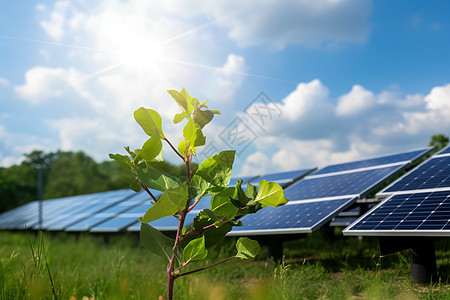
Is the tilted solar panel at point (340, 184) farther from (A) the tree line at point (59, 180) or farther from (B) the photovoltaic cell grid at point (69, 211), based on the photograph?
(A) the tree line at point (59, 180)

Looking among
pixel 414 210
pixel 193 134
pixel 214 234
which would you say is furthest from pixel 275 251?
pixel 193 134

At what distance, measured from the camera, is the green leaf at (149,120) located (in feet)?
6.60

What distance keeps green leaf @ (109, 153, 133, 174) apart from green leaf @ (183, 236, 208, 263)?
0.51 meters

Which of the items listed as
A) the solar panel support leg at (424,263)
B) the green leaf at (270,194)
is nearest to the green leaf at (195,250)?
the green leaf at (270,194)

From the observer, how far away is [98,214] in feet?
42.7

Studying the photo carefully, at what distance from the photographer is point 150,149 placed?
6.52 ft

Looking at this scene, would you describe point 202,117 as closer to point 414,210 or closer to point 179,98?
point 179,98

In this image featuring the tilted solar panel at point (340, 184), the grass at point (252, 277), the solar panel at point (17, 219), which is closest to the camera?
the grass at point (252, 277)

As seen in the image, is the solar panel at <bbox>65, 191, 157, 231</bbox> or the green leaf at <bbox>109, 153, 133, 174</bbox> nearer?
the green leaf at <bbox>109, 153, 133, 174</bbox>

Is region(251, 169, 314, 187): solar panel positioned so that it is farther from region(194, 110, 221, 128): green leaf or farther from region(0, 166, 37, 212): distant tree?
region(0, 166, 37, 212): distant tree

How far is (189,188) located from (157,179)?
0.57 feet

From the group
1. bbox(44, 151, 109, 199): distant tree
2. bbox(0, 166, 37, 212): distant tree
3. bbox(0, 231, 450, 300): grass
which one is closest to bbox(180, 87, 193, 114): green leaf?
bbox(0, 231, 450, 300): grass

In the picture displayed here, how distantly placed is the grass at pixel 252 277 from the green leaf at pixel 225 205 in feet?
1.95

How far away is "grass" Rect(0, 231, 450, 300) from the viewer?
3.10m
